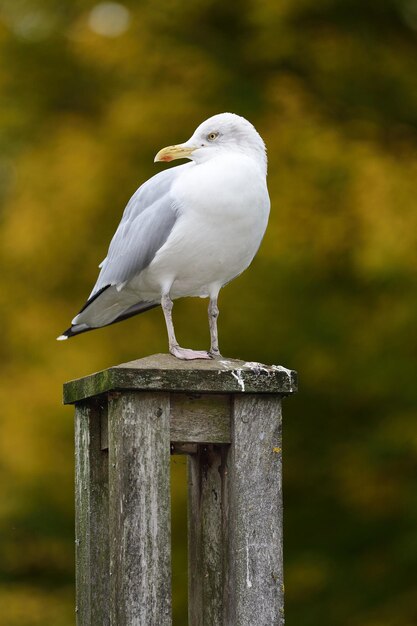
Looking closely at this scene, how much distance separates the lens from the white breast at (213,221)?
375cm

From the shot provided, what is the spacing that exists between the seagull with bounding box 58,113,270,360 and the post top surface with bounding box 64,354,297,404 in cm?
35

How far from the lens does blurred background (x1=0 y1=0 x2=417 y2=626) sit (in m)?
6.71

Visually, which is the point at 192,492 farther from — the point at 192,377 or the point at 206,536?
the point at 192,377

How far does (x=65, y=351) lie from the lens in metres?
6.84

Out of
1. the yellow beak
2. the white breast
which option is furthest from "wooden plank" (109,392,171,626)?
the yellow beak

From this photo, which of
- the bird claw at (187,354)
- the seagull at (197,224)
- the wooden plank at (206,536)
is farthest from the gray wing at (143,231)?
the wooden plank at (206,536)

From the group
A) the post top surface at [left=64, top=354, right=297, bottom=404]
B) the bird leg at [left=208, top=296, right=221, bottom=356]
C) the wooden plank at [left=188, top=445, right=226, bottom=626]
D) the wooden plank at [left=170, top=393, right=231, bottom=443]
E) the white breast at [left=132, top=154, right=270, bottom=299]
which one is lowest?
the wooden plank at [left=188, top=445, right=226, bottom=626]

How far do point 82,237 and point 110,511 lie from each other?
3.97 m

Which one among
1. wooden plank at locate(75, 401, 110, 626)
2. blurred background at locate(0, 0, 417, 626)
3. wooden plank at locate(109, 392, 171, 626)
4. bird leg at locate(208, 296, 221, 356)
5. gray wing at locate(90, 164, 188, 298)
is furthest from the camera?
blurred background at locate(0, 0, 417, 626)

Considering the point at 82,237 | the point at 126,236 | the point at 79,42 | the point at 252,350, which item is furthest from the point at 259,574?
the point at 79,42

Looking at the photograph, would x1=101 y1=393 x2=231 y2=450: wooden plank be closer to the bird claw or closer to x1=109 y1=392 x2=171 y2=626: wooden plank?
x1=109 y1=392 x2=171 y2=626: wooden plank

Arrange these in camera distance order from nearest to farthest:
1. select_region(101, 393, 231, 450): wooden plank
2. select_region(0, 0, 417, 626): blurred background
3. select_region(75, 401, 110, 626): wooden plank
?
select_region(101, 393, 231, 450): wooden plank, select_region(75, 401, 110, 626): wooden plank, select_region(0, 0, 417, 626): blurred background

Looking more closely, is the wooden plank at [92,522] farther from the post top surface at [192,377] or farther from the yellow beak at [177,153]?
the yellow beak at [177,153]

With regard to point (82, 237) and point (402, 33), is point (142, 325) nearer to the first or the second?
point (82, 237)
